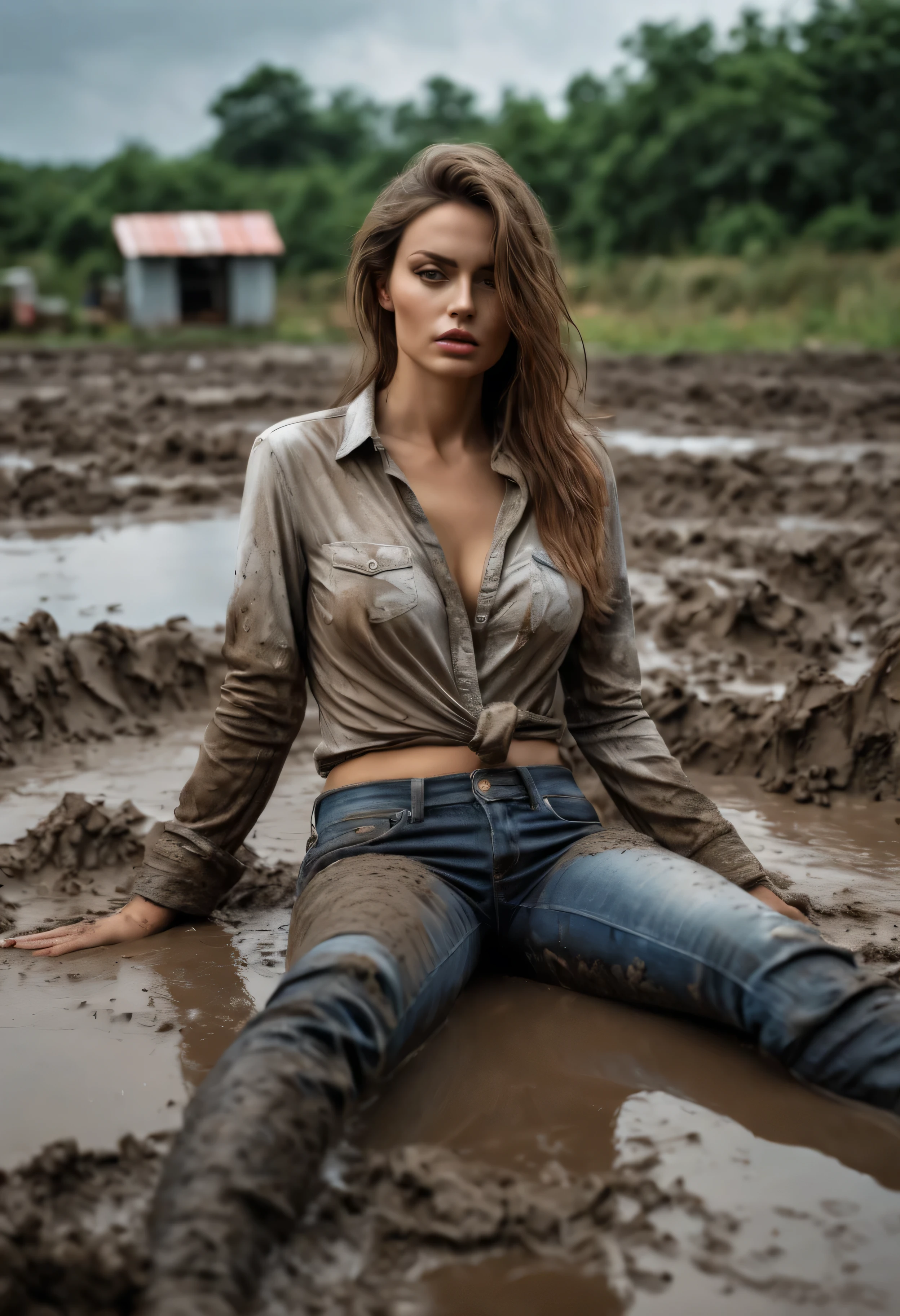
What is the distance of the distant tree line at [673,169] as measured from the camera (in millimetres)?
27500

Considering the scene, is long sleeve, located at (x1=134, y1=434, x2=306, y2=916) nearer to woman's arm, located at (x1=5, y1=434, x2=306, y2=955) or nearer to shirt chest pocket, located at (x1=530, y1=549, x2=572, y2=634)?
woman's arm, located at (x1=5, y1=434, x2=306, y2=955)

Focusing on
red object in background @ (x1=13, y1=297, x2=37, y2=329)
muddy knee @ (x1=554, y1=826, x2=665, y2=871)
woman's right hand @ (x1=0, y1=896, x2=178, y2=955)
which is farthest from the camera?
red object in background @ (x1=13, y1=297, x2=37, y2=329)

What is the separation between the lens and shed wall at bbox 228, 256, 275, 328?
1050 inches

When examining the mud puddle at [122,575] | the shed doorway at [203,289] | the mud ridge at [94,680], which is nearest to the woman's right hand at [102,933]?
the mud ridge at [94,680]

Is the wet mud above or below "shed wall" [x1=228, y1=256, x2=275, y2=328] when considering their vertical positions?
below

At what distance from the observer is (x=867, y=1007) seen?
2.04 metres

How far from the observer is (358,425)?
264 cm

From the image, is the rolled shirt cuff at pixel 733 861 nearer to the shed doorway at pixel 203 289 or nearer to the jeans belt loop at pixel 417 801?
the jeans belt loop at pixel 417 801

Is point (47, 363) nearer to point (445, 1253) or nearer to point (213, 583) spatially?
point (213, 583)

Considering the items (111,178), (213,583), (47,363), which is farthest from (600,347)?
(111,178)

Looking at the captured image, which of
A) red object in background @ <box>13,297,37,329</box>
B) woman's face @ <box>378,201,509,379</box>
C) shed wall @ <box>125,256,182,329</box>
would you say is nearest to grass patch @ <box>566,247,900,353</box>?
shed wall @ <box>125,256,182,329</box>

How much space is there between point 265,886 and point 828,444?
7386 mm

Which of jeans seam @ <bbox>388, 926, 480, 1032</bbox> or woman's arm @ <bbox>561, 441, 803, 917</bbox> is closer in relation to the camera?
jeans seam @ <bbox>388, 926, 480, 1032</bbox>

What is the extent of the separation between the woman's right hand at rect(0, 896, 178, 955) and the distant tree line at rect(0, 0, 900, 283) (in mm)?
22489
